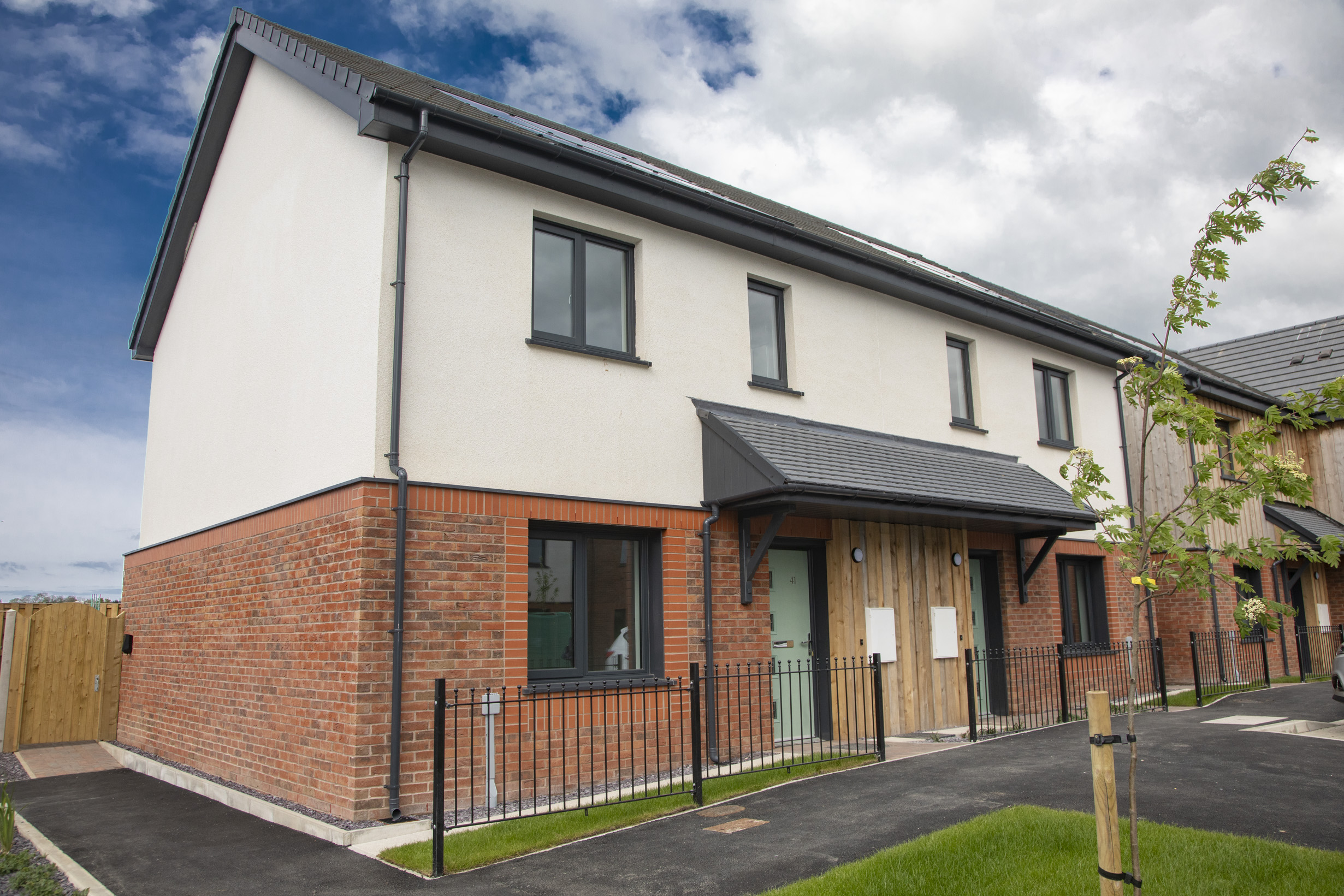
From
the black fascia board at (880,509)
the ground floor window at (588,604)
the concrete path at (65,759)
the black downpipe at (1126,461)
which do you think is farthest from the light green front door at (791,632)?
the concrete path at (65,759)

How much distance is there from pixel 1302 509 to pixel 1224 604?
524cm

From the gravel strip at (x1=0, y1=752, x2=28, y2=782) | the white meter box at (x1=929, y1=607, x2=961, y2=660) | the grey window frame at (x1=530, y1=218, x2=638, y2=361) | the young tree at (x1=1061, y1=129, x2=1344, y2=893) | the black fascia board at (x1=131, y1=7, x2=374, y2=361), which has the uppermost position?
the black fascia board at (x1=131, y1=7, x2=374, y2=361)

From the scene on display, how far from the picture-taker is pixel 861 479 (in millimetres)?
10086

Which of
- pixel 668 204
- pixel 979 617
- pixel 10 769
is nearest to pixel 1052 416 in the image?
pixel 979 617

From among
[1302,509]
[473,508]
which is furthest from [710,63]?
[1302,509]

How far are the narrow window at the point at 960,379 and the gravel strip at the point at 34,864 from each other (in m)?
11.4

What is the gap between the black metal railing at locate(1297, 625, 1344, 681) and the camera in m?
18.7

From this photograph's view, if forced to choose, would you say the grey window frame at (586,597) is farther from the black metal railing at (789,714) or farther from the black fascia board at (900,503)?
the black fascia board at (900,503)

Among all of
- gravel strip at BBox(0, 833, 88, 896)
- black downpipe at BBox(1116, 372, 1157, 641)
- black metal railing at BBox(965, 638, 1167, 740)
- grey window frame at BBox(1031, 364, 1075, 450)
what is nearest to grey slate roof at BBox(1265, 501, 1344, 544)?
black downpipe at BBox(1116, 372, 1157, 641)

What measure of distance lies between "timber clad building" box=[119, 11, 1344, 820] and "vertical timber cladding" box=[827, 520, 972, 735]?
0.16 ft

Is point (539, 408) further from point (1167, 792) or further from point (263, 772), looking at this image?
point (1167, 792)

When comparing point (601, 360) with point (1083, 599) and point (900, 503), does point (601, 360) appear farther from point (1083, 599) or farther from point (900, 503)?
point (1083, 599)

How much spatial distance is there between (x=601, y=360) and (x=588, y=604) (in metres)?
2.38

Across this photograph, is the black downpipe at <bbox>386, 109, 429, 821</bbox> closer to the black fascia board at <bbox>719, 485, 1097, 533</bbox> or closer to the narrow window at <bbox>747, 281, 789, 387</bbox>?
the black fascia board at <bbox>719, 485, 1097, 533</bbox>
